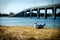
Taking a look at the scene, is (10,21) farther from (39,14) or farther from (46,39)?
(46,39)

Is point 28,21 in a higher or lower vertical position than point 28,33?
higher

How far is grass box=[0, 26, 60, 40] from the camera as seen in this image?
6.89 feet

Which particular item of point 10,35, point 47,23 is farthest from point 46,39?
point 10,35

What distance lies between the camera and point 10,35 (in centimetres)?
213

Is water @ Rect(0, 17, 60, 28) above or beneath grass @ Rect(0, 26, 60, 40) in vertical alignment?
above

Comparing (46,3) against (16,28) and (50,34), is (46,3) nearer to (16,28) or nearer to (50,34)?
(50,34)

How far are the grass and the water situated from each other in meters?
0.07

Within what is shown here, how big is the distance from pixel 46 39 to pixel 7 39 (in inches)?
25.0

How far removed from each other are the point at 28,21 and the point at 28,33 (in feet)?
0.65

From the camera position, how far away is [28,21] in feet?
7.07

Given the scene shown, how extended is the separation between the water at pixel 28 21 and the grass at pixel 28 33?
7 centimetres

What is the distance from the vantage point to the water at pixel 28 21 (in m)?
2.14

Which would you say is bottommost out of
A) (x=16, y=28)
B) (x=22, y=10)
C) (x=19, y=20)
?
(x=16, y=28)

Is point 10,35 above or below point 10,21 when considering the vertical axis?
below
